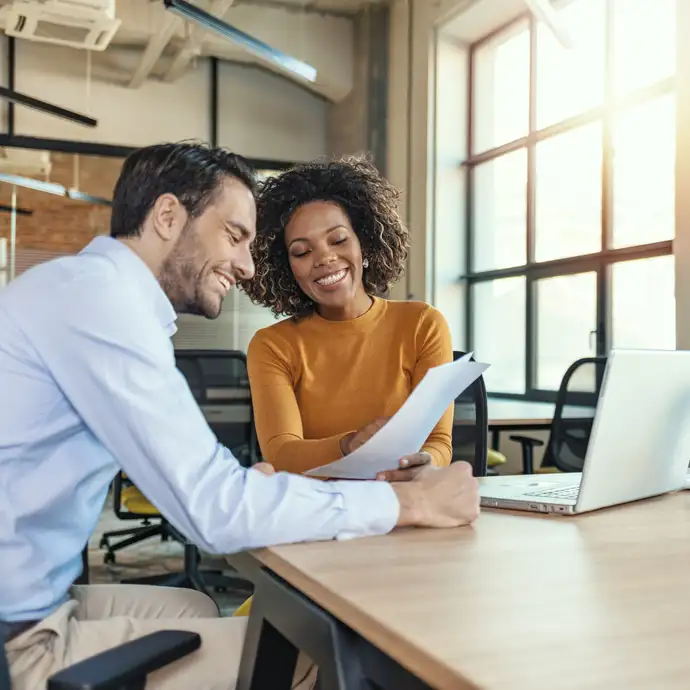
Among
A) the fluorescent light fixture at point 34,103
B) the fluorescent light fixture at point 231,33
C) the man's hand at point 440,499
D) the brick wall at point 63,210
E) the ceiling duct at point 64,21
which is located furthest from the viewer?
the brick wall at point 63,210

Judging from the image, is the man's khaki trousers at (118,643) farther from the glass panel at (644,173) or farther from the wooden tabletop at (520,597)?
the glass panel at (644,173)

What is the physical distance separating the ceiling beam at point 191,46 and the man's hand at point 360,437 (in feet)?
14.5

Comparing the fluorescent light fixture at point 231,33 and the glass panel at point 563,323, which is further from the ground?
the fluorescent light fixture at point 231,33

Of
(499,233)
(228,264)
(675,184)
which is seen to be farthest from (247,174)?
(499,233)

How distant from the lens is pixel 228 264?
4.56 ft

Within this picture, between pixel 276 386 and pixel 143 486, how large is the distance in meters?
0.77

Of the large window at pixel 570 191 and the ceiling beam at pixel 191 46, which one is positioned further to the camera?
the ceiling beam at pixel 191 46

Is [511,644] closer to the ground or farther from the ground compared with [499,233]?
closer to the ground

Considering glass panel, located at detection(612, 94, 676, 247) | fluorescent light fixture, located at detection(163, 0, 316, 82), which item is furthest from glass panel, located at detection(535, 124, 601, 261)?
fluorescent light fixture, located at detection(163, 0, 316, 82)

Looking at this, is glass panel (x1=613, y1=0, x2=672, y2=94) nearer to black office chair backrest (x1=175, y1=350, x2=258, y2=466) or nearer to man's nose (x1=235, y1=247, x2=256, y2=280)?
black office chair backrest (x1=175, y1=350, x2=258, y2=466)

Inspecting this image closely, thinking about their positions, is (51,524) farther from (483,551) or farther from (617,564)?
(617,564)

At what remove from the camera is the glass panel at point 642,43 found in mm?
4035

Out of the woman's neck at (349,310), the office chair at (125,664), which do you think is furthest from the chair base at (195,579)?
the office chair at (125,664)

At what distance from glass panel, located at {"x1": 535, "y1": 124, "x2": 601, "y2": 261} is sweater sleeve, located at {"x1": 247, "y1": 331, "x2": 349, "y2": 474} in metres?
3.07
